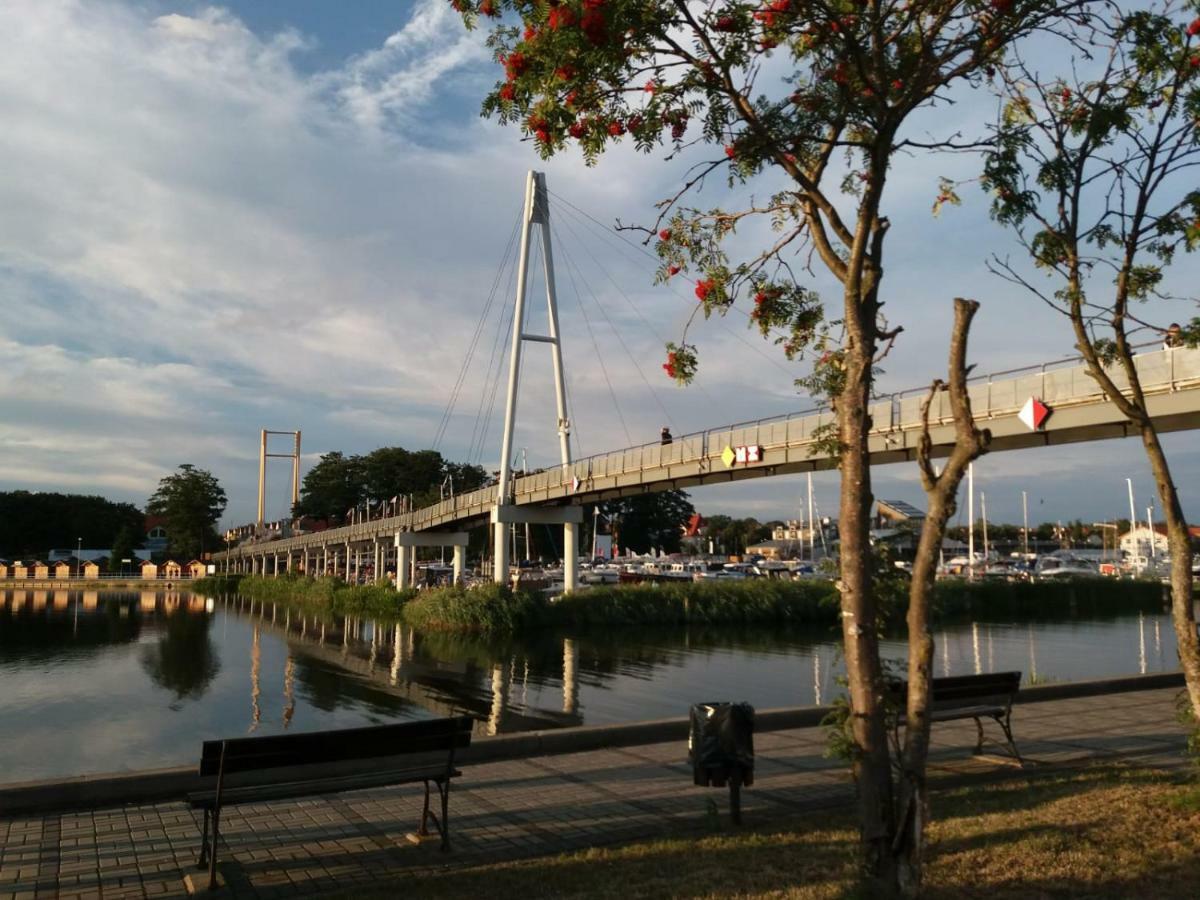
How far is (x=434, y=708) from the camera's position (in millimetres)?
18609

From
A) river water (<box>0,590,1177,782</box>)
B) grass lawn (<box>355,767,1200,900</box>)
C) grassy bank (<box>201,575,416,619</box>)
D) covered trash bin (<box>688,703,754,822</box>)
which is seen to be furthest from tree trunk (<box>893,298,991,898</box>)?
grassy bank (<box>201,575,416,619</box>)

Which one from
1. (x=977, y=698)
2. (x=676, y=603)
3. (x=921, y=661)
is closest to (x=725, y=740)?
(x=921, y=661)

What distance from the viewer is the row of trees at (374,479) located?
10712cm

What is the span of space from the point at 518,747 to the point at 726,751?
9.20 feet

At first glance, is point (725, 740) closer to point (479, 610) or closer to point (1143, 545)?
point (479, 610)

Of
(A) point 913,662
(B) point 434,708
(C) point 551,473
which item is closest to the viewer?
(A) point 913,662

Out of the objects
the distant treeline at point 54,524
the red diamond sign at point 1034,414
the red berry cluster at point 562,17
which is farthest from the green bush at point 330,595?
the distant treeline at point 54,524

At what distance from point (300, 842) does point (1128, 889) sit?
4.93 m

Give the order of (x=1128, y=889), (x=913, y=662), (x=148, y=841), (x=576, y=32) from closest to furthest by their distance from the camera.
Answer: (x=913, y=662), (x=1128, y=889), (x=576, y=32), (x=148, y=841)

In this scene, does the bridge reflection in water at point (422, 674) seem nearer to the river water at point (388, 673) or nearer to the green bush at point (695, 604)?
the river water at point (388, 673)

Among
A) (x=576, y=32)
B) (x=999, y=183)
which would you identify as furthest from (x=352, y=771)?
(x=999, y=183)

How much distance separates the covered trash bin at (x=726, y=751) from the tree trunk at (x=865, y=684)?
6.68 feet

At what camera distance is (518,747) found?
9094mm

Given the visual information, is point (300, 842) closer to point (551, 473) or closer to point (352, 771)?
point (352, 771)
